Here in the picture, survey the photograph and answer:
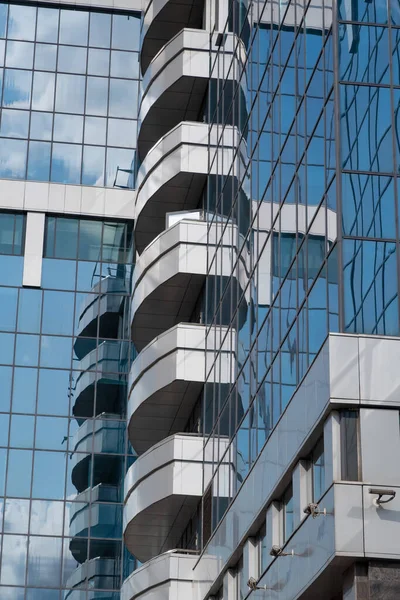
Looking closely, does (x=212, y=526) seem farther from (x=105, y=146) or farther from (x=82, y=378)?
(x=105, y=146)

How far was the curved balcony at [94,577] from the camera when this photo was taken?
196 feet

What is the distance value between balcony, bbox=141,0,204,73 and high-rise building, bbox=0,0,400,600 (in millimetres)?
96

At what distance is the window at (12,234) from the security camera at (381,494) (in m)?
44.5

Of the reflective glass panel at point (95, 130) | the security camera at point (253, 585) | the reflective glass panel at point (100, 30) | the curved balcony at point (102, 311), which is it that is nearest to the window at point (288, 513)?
the security camera at point (253, 585)

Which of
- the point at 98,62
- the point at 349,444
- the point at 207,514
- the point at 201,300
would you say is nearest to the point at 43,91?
the point at 98,62

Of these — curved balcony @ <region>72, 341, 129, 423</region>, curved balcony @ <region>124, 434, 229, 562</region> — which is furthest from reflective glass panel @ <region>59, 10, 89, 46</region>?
curved balcony @ <region>124, 434, 229, 562</region>

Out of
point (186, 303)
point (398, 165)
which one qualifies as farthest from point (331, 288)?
point (186, 303)

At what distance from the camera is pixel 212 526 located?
37938 mm

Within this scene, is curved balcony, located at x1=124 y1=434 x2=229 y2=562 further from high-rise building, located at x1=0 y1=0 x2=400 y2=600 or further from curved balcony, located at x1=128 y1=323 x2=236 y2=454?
curved balcony, located at x1=128 y1=323 x2=236 y2=454

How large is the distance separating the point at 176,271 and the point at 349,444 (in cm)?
2217

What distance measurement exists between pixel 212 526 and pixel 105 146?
109 feet

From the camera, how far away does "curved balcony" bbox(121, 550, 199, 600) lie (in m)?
40.9

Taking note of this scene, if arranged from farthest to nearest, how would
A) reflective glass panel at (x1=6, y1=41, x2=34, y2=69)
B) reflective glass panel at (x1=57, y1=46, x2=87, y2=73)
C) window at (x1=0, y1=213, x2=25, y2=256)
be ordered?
reflective glass panel at (x1=57, y1=46, x2=87, y2=73) < reflective glass panel at (x1=6, y1=41, x2=34, y2=69) < window at (x1=0, y1=213, x2=25, y2=256)

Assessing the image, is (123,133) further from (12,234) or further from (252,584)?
(252,584)
